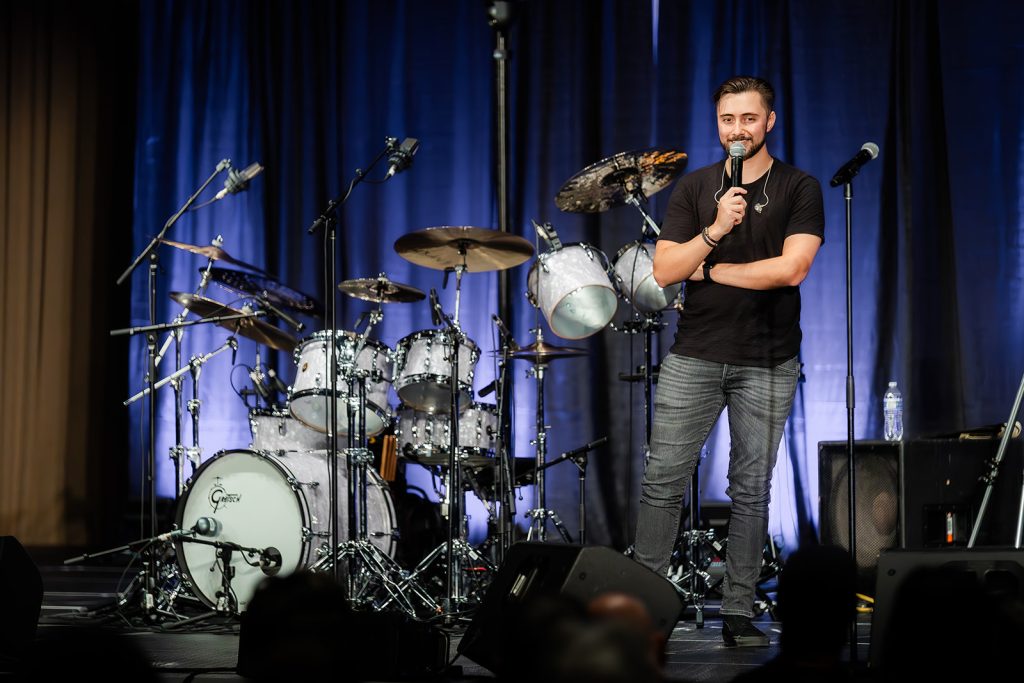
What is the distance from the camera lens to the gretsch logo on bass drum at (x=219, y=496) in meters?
5.45

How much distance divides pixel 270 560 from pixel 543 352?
5.69 feet

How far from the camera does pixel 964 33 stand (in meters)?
6.59

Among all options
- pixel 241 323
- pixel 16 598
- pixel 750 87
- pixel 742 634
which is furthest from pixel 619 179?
pixel 16 598

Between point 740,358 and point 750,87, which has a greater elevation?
point 750,87

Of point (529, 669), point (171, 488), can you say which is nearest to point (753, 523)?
point (529, 669)

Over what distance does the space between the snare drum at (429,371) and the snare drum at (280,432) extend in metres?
0.68

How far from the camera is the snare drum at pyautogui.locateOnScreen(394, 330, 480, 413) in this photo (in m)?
5.43

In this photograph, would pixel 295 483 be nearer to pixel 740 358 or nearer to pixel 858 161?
pixel 740 358

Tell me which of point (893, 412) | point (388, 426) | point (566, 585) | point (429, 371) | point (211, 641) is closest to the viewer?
point (566, 585)

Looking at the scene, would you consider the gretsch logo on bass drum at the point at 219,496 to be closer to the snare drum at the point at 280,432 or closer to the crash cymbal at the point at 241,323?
the snare drum at the point at 280,432

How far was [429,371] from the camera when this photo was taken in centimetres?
542

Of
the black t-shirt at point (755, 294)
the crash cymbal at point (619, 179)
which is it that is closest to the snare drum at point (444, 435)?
the crash cymbal at point (619, 179)

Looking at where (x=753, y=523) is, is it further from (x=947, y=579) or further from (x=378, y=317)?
(x=378, y=317)

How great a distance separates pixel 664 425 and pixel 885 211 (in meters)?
3.48
